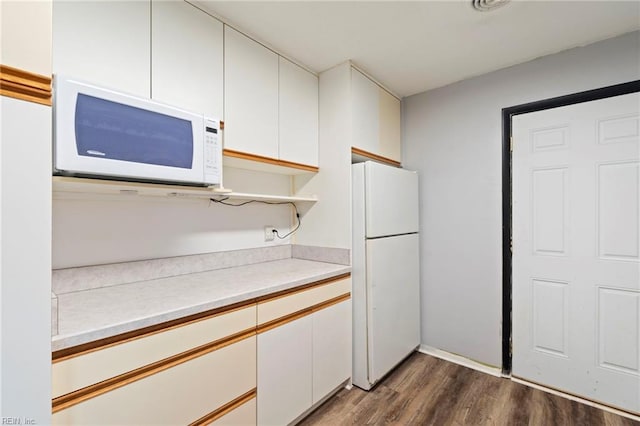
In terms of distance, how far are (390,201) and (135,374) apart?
6.02 ft

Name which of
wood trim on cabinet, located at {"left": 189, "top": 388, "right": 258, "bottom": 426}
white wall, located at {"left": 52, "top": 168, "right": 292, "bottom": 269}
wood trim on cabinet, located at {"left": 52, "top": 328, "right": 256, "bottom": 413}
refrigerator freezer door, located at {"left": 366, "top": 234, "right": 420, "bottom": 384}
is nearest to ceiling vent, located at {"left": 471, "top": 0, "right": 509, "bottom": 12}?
refrigerator freezer door, located at {"left": 366, "top": 234, "right": 420, "bottom": 384}

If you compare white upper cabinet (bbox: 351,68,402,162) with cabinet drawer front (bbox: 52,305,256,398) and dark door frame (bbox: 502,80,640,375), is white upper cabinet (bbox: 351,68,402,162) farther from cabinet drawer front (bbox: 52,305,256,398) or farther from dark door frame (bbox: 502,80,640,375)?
cabinet drawer front (bbox: 52,305,256,398)

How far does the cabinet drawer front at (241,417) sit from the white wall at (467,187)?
5.82 feet

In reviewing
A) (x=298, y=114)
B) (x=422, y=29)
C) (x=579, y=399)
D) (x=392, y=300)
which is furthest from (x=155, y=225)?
(x=579, y=399)

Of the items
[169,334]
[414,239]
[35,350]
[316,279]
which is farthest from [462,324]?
[35,350]

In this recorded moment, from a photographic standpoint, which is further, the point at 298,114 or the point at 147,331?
the point at 298,114

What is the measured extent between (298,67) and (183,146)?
1.21 meters

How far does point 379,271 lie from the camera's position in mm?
2131

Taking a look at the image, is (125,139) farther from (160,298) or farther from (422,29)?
(422,29)

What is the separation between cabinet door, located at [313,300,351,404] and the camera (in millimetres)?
1794

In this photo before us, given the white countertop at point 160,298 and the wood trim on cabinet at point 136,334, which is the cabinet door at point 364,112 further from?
the wood trim on cabinet at point 136,334

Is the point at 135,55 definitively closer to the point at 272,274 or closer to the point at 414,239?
the point at 272,274

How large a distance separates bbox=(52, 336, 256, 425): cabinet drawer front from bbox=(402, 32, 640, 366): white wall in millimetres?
1803

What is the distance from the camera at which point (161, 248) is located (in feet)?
5.51
